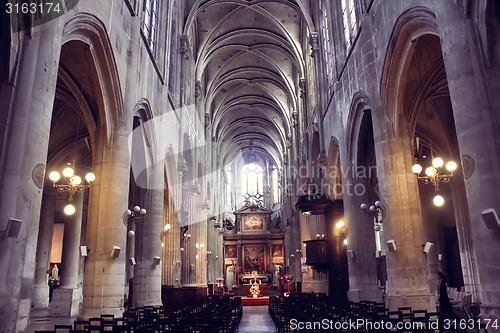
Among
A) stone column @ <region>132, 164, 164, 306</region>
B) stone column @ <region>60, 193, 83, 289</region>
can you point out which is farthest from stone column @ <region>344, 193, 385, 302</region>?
stone column @ <region>60, 193, 83, 289</region>

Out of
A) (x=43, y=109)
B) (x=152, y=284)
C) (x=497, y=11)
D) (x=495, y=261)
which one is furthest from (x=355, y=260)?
(x=43, y=109)

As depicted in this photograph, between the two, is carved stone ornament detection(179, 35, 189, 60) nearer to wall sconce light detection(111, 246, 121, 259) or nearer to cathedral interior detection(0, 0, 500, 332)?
cathedral interior detection(0, 0, 500, 332)

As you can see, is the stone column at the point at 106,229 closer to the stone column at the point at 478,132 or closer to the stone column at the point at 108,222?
the stone column at the point at 108,222

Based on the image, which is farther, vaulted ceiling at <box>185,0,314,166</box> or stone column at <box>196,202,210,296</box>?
stone column at <box>196,202,210,296</box>

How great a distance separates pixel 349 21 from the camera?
17.2 meters

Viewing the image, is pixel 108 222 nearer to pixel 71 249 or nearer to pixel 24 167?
pixel 24 167

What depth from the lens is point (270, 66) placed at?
115 ft

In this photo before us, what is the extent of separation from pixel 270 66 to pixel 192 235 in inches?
636

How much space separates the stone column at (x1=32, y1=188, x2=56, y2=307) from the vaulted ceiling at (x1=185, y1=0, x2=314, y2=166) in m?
12.2

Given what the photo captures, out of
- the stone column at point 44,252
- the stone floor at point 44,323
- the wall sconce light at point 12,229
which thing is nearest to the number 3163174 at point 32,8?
the wall sconce light at point 12,229

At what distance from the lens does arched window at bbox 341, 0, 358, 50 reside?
16.3 meters

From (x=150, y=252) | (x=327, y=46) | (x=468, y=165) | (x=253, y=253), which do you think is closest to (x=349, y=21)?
(x=327, y=46)

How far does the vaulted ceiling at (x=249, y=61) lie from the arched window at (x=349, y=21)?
5484 mm

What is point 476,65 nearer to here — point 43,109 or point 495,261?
point 495,261
